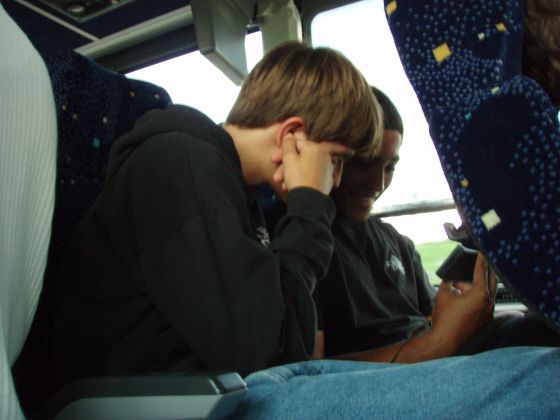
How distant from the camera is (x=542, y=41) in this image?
1.98 ft

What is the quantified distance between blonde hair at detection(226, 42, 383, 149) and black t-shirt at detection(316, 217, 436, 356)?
36cm

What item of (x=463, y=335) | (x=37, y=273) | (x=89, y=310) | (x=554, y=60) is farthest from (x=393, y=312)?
(x=37, y=273)

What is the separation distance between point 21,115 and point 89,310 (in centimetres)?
45

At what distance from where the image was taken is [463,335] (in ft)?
3.85

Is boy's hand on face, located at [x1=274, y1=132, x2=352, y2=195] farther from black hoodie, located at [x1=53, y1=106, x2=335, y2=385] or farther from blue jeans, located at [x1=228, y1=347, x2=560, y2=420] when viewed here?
blue jeans, located at [x1=228, y1=347, x2=560, y2=420]

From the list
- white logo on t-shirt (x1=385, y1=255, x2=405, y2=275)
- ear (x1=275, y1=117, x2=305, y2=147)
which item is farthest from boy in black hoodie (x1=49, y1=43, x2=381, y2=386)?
white logo on t-shirt (x1=385, y1=255, x2=405, y2=275)

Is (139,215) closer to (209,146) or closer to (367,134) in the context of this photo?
(209,146)

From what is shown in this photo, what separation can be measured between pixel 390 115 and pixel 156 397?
51.8 inches

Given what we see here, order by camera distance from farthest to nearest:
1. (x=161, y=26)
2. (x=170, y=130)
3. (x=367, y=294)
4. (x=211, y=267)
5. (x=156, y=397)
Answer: (x=161, y=26) → (x=367, y=294) → (x=170, y=130) → (x=211, y=267) → (x=156, y=397)

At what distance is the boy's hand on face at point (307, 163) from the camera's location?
3.65ft

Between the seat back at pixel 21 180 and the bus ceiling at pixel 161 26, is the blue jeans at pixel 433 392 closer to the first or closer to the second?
the seat back at pixel 21 180

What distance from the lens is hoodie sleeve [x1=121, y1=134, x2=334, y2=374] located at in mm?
763

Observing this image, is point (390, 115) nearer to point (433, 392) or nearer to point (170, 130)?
point (170, 130)

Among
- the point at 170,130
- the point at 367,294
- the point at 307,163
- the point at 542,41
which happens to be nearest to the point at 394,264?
the point at 367,294
